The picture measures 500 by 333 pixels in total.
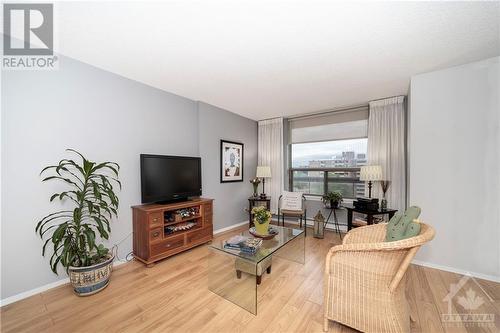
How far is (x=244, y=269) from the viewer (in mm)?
2221

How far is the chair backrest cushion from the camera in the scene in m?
3.90

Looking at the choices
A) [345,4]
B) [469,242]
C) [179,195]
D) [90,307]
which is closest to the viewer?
[345,4]

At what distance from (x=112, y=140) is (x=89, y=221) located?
3.25 feet

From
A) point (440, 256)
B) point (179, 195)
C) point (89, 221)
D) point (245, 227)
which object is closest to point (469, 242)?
point (440, 256)

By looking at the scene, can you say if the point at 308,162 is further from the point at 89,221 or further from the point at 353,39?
the point at 89,221

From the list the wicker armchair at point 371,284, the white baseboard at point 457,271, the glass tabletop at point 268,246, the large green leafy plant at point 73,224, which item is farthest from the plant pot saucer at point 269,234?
the white baseboard at point 457,271

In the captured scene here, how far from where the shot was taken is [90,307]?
176 cm

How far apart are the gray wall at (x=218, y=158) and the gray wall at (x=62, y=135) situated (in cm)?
48

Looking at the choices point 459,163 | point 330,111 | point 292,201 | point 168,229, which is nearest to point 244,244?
point 168,229

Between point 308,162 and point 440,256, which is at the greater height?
point 308,162

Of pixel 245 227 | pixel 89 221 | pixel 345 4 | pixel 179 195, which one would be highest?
pixel 345 4
